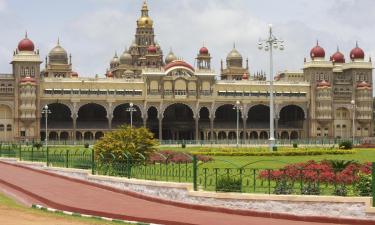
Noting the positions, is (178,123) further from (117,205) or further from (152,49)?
(117,205)

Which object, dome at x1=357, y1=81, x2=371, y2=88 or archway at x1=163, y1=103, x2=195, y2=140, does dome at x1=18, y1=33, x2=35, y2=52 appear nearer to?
archway at x1=163, y1=103, x2=195, y2=140

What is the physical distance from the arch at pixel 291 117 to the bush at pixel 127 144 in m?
65.5

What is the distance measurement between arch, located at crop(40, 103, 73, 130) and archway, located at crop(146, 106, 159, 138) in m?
10.3

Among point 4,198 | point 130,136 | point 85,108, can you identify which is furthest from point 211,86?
point 4,198

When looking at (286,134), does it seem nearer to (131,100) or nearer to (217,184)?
(131,100)

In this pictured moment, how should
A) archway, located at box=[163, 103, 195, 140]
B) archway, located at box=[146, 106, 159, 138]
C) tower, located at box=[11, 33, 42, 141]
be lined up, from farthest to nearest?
1. archway, located at box=[163, 103, 195, 140]
2. archway, located at box=[146, 106, 159, 138]
3. tower, located at box=[11, 33, 42, 141]

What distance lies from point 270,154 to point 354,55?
60.4 meters

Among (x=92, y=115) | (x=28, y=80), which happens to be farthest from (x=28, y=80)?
(x=92, y=115)

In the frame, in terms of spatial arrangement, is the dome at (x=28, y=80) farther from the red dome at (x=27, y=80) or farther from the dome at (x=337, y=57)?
the dome at (x=337, y=57)

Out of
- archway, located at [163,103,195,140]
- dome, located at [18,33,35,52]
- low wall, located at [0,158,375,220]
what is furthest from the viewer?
archway, located at [163,103,195,140]

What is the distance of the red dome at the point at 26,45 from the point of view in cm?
8050

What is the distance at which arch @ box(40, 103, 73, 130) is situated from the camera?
265 ft

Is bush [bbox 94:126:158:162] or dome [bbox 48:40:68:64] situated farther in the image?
dome [bbox 48:40:68:64]

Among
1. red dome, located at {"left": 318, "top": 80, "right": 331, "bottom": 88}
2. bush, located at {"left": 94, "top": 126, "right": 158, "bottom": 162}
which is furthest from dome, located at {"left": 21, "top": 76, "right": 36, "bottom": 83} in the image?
bush, located at {"left": 94, "top": 126, "right": 158, "bottom": 162}
